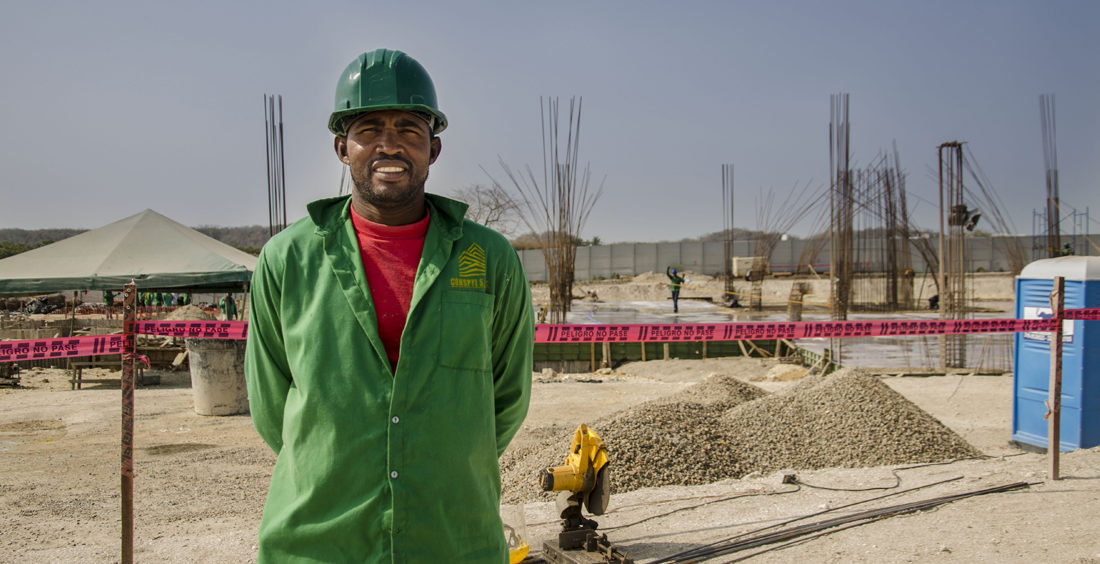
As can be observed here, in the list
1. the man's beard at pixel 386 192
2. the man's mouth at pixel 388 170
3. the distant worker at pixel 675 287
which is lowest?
the distant worker at pixel 675 287

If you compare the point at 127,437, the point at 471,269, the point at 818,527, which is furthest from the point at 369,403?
the point at 818,527

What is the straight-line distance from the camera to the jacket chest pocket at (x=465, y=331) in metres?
1.54

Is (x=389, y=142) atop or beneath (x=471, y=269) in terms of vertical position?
atop

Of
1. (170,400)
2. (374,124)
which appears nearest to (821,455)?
(374,124)

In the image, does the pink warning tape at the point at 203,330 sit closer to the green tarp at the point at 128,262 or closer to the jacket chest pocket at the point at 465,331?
the jacket chest pocket at the point at 465,331

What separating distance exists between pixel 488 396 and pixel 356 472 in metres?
0.33

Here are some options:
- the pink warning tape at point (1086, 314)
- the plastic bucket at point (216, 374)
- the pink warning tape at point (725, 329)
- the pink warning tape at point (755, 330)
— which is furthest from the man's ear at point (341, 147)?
the plastic bucket at point (216, 374)

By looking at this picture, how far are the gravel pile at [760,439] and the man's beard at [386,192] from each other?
12.7 ft

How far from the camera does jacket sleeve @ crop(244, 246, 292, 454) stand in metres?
1.62

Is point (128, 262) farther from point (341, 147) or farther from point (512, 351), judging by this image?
point (512, 351)

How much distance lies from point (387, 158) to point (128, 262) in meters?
11.7

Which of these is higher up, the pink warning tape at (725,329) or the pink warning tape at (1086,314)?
the pink warning tape at (1086,314)

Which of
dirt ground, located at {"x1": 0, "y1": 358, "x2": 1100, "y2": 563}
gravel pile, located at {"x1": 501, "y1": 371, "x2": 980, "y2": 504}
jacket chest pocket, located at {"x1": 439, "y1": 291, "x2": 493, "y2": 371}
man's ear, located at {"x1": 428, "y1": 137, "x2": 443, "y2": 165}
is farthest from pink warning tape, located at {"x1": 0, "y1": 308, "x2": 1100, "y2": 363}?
jacket chest pocket, located at {"x1": 439, "y1": 291, "x2": 493, "y2": 371}

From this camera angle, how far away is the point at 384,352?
59.1 inches
